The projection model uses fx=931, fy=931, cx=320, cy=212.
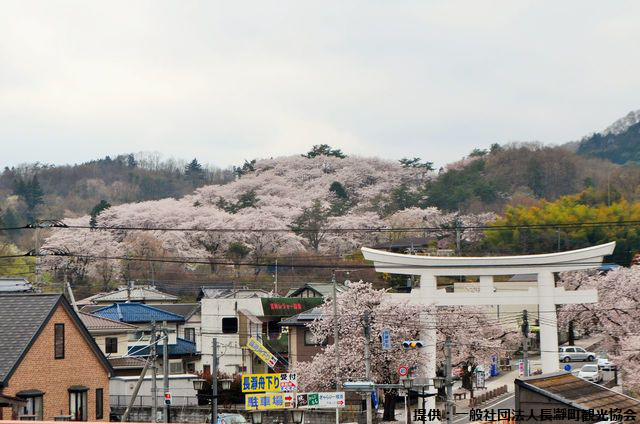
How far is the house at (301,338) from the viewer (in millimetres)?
48406

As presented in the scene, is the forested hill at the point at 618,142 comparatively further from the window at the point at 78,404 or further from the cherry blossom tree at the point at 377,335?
the window at the point at 78,404

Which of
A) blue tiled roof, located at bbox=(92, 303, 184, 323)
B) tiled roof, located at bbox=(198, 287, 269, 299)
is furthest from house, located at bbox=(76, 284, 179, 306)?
blue tiled roof, located at bbox=(92, 303, 184, 323)

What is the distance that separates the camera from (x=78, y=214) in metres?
108

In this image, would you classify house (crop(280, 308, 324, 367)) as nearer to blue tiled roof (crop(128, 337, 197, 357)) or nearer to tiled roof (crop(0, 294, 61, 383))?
blue tiled roof (crop(128, 337, 197, 357))

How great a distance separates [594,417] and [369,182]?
95.2m

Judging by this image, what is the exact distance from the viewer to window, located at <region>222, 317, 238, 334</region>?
5519 centimetres

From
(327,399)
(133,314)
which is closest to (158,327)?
(133,314)

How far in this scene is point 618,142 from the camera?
145000 mm

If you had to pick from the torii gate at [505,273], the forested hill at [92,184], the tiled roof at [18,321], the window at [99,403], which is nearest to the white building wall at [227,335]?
the torii gate at [505,273]

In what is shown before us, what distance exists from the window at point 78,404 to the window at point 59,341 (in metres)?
1.16

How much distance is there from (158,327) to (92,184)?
79.8m

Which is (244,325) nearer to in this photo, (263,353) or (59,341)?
(263,353)

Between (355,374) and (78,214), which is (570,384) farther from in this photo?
(78,214)

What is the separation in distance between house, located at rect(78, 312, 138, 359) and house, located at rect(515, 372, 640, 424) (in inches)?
1226
